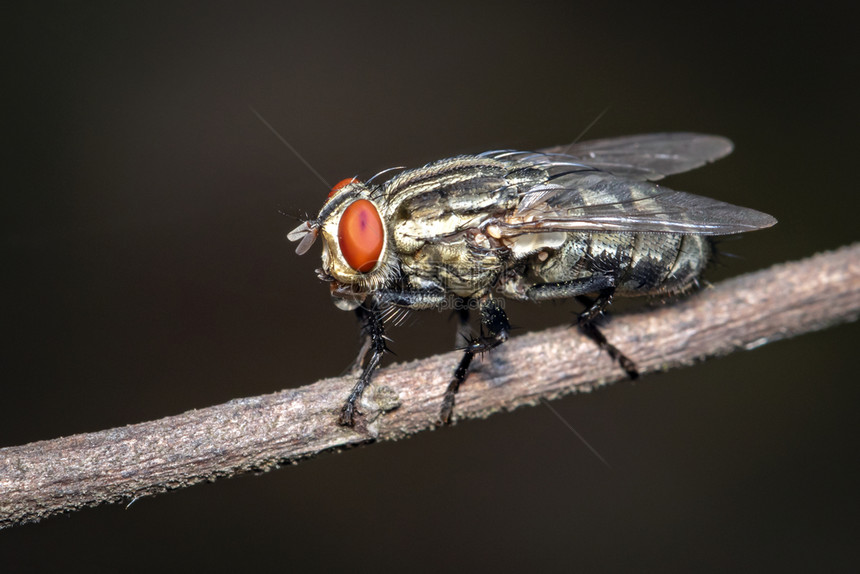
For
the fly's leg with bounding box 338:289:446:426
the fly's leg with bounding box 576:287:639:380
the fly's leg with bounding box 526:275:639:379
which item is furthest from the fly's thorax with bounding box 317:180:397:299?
the fly's leg with bounding box 576:287:639:380

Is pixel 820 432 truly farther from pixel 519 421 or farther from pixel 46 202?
pixel 46 202

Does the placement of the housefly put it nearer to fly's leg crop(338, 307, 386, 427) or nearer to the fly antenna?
fly's leg crop(338, 307, 386, 427)

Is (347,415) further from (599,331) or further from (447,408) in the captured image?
(599,331)

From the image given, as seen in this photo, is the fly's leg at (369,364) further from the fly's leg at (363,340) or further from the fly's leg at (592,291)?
the fly's leg at (592,291)

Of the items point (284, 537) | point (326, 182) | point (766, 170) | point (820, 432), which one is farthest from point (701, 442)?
point (326, 182)

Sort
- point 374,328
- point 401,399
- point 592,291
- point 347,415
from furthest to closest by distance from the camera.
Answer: point 592,291
point 374,328
point 401,399
point 347,415

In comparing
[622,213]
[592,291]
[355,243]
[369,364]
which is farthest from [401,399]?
[622,213]

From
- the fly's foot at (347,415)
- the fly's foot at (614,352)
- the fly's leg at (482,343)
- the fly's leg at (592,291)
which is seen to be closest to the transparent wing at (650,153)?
the fly's leg at (592,291)
